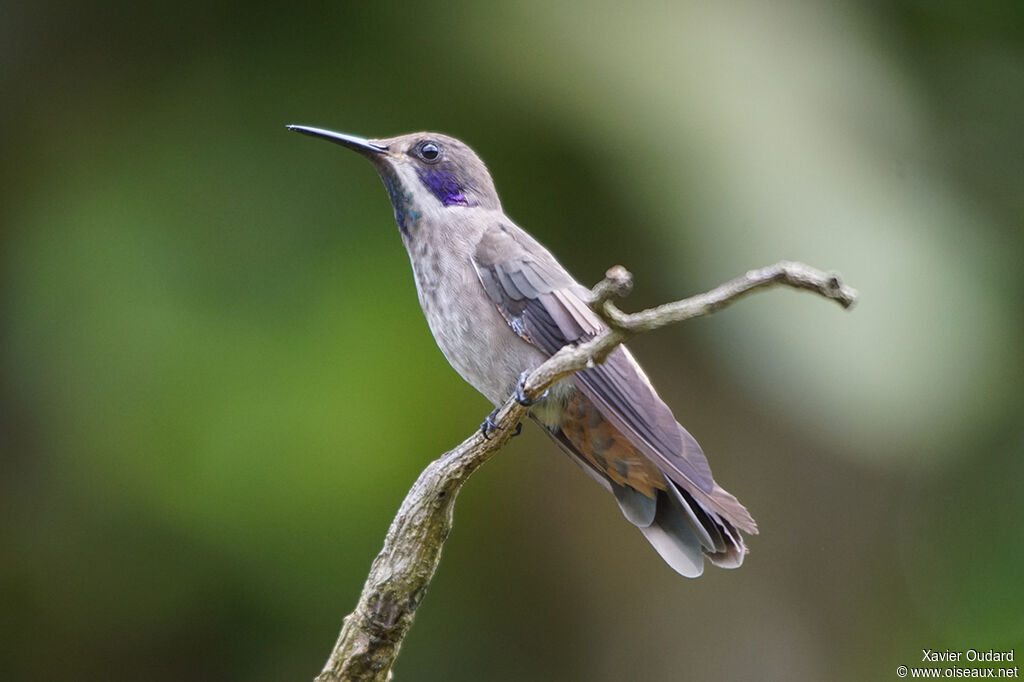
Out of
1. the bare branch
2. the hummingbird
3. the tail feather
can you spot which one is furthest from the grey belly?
the bare branch

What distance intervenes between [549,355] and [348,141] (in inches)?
35.0

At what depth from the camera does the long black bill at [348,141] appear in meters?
3.23

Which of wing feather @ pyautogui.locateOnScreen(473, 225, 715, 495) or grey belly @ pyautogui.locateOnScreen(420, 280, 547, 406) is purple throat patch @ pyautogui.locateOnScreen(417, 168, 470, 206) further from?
grey belly @ pyautogui.locateOnScreen(420, 280, 547, 406)

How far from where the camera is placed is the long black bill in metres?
3.23

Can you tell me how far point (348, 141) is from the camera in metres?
3.33

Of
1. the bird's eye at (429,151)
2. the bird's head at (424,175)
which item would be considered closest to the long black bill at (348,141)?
the bird's head at (424,175)

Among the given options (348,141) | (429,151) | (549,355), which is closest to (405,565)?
(549,355)

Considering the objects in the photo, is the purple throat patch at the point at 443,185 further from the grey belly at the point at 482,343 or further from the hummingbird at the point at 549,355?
the grey belly at the point at 482,343

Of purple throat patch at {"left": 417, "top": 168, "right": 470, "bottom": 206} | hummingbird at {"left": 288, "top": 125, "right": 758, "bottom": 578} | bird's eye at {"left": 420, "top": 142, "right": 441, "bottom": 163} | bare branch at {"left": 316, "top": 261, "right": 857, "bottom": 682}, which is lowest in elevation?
bare branch at {"left": 316, "top": 261, "right": 857, "bottom": 682}

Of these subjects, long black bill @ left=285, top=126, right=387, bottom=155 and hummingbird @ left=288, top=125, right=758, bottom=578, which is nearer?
hummingbird @ left=288, top=125, right=758, bottom=578

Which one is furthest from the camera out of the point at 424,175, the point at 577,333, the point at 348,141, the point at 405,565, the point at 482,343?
the point at 424,175

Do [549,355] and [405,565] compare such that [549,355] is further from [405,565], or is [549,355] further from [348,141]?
[348,141]

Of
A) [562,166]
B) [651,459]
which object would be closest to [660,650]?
[562,166]

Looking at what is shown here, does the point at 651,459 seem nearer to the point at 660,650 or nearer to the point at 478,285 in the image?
the point at 478,285
